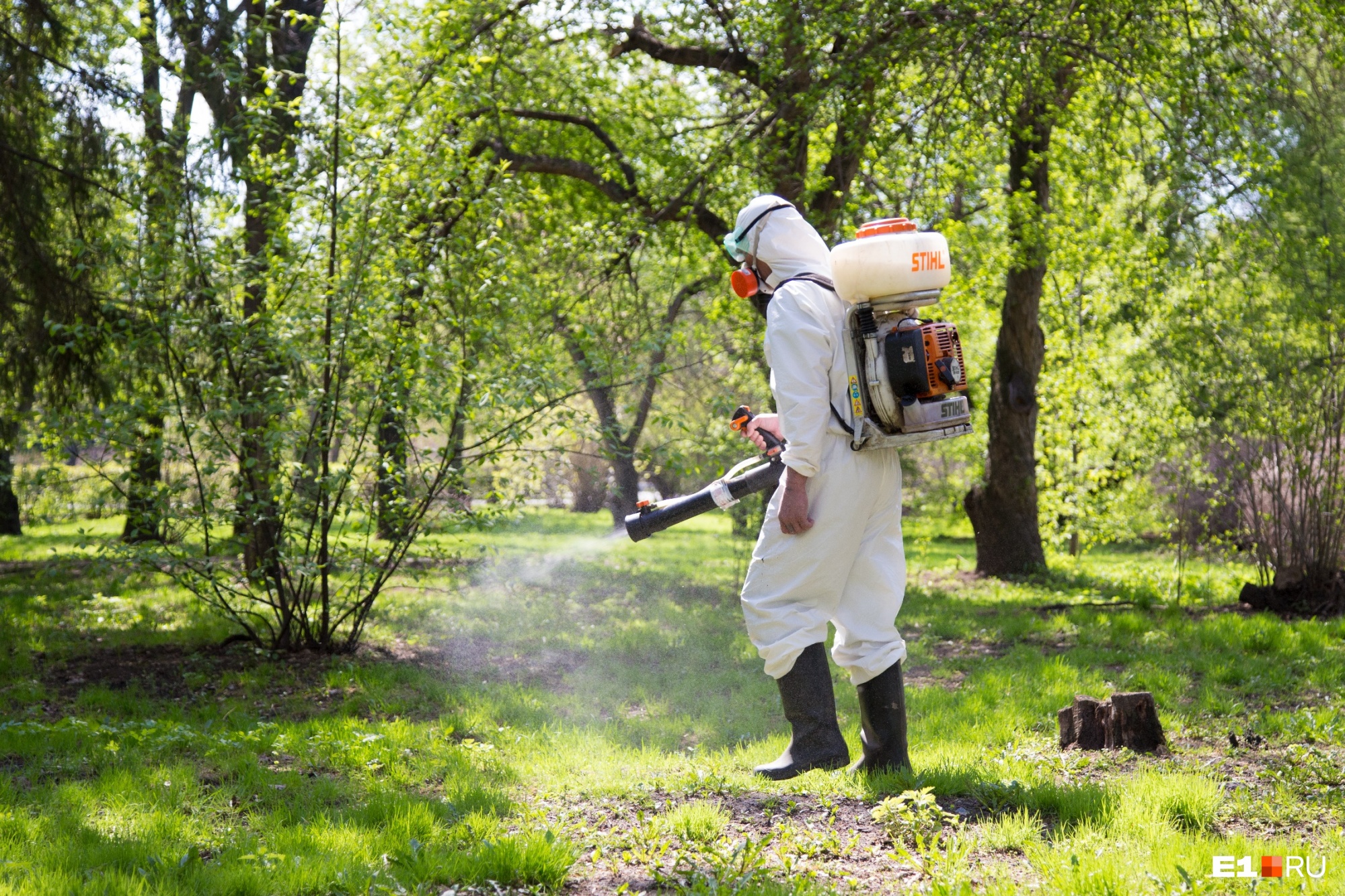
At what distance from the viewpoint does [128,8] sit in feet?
26.2

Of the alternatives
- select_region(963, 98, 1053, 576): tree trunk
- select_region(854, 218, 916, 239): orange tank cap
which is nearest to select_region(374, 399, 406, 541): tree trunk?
select_region(854, 218, 916, 239): orange tank cap

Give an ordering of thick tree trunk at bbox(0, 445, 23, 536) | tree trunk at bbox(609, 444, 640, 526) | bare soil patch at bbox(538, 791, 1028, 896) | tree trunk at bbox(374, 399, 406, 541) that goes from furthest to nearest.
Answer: thick tree trunk at bbox(0, 445, 23, 536), tree trunk at bbox(609, 444, 640, 526), tree trunk at bbox(374, 399, 406, 541), bare soil patch at bbox(538, 791, 1028, 896)

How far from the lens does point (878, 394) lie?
3697mm

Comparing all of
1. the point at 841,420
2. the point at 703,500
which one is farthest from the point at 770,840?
A: the point at 841,420

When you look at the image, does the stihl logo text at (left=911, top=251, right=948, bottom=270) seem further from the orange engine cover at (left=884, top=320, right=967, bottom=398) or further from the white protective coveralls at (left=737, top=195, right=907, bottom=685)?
the white protective coveralls at (left=737, top=195, right=907, bottom=685)

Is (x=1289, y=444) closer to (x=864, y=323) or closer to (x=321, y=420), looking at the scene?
(x=864, y=323)

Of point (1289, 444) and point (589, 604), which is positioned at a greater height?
point (1289, 444)

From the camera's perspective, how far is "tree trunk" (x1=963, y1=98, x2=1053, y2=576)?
10.9m

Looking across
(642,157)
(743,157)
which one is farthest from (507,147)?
(743,157)

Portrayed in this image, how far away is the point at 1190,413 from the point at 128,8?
9.70 meters

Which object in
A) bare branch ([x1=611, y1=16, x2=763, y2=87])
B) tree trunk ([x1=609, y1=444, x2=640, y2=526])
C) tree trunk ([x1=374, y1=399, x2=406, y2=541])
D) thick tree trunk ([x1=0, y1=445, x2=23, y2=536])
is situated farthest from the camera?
thick tree trunk ([x1=0, y1=445, x2=23, y2=536])

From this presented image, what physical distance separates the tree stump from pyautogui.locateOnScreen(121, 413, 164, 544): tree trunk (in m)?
5.33

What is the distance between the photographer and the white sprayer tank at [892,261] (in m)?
3.62

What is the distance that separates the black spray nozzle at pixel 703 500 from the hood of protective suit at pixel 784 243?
2.44 feet
